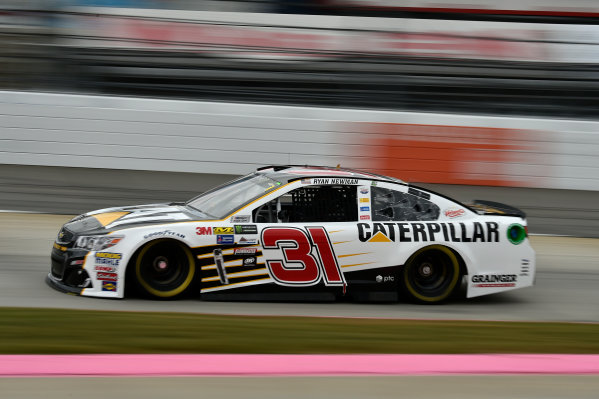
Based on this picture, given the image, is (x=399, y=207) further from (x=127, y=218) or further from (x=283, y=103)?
(x=283, y=103)

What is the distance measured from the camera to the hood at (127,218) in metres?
7.16

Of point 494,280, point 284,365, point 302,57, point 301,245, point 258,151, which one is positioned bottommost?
point 284,365

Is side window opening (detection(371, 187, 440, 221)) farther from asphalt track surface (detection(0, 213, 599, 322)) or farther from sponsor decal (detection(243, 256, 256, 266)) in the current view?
sponsor decal (detection(243, 256, 256, 266))

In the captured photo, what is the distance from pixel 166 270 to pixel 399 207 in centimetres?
230

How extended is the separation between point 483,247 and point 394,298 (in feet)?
3.35

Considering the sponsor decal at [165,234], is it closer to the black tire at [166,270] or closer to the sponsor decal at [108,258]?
the black tire at [166,270]

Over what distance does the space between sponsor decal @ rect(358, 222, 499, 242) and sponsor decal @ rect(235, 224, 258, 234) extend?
3.25ft

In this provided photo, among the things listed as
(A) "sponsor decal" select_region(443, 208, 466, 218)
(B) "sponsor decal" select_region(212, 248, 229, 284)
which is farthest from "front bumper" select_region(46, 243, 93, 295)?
(A) "sponsor decal" select_region(443, 208, 466, 218)

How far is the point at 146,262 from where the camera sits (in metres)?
7.08

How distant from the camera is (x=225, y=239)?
23.4 feet

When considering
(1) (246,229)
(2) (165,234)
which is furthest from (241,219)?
(2) (165,234)

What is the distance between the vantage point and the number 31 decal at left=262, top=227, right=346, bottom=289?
23.8ft

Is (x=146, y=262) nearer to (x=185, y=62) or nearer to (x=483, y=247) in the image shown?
(x=483, y=247)

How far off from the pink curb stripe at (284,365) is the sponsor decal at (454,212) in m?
2.36
